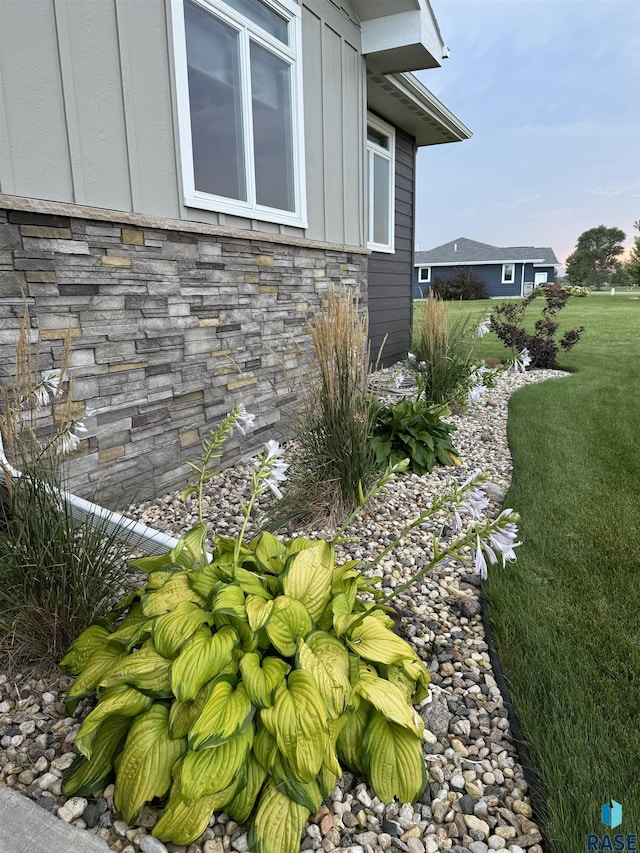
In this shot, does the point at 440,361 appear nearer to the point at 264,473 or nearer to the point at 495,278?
the point at 264,473

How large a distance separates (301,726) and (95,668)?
605mm

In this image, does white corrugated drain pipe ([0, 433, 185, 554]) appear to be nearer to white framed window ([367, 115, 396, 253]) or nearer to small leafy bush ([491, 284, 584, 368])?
white framed window ([367, 115, 396, 253])

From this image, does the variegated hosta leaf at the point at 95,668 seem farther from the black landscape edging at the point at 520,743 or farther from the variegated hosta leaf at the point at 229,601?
the black landscape edging at the point at 520,743

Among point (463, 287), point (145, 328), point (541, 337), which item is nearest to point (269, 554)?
point (145, 328)

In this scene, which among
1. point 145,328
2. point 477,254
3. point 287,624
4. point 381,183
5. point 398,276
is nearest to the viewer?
point 287,624

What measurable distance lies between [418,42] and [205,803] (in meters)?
5.55

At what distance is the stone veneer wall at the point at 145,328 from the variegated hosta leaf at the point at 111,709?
103 cm

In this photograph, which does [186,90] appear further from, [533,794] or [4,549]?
[533,794]

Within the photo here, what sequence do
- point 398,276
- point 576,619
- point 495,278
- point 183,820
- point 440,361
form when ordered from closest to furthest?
point 183,820 → point 576,619 → point 440,361 → point 398,276 → point 495,278

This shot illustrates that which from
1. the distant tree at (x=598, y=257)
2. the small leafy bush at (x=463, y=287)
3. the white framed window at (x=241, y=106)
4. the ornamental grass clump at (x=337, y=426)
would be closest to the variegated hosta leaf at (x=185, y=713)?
the ornamental grass clump at (x=337, y=426)

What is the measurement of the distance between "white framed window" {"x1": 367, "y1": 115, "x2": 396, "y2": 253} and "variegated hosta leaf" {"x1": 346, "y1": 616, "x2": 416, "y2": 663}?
554cm

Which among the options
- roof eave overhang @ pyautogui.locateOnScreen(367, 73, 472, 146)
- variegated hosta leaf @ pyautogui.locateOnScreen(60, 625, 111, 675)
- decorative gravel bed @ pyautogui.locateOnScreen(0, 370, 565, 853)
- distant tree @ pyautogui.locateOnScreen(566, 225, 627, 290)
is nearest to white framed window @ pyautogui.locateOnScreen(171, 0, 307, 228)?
roof eave overhang @ pyautogui.locateOnScreen(367, 73, 472, 146)

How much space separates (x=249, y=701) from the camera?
47.9 inches

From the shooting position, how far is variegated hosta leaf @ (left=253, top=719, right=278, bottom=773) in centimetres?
121
